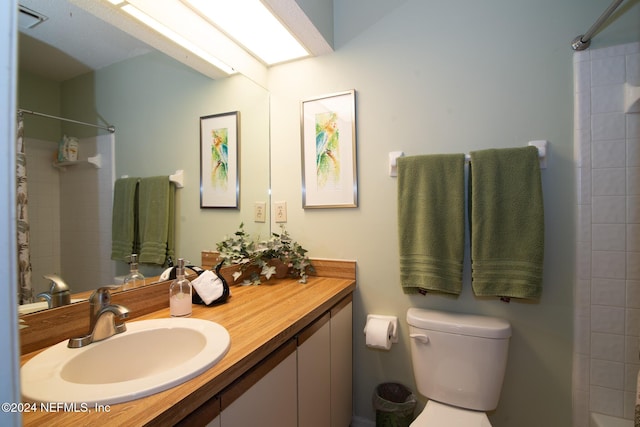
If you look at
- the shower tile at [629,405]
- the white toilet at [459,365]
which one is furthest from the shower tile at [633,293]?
the white toilet at [459,365]

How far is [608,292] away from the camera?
115cm

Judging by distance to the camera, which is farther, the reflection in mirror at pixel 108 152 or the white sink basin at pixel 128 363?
the reflection in mirror at pixel 108 152

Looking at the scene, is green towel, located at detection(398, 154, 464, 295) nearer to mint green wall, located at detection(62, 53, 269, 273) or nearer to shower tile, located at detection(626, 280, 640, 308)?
shower tile, located at detection(626, 280, 640, 308)

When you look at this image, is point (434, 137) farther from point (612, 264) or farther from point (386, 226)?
point (612, 264)

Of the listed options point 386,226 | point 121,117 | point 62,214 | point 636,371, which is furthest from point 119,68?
point 636,371

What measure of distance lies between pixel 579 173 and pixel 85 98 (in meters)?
1.90

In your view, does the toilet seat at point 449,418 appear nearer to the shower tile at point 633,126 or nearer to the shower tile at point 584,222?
the shower tile at point 584,222

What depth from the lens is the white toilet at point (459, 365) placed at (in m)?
1.17

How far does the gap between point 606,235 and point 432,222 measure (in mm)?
672

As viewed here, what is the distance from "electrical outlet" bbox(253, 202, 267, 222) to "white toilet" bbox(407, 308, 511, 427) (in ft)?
3.39

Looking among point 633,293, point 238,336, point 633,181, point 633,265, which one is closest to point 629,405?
point 633,293

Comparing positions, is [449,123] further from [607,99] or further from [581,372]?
[581,372]

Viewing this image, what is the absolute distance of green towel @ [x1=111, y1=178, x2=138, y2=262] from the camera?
1.02 meters

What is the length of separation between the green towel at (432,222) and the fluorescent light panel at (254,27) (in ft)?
3.05
